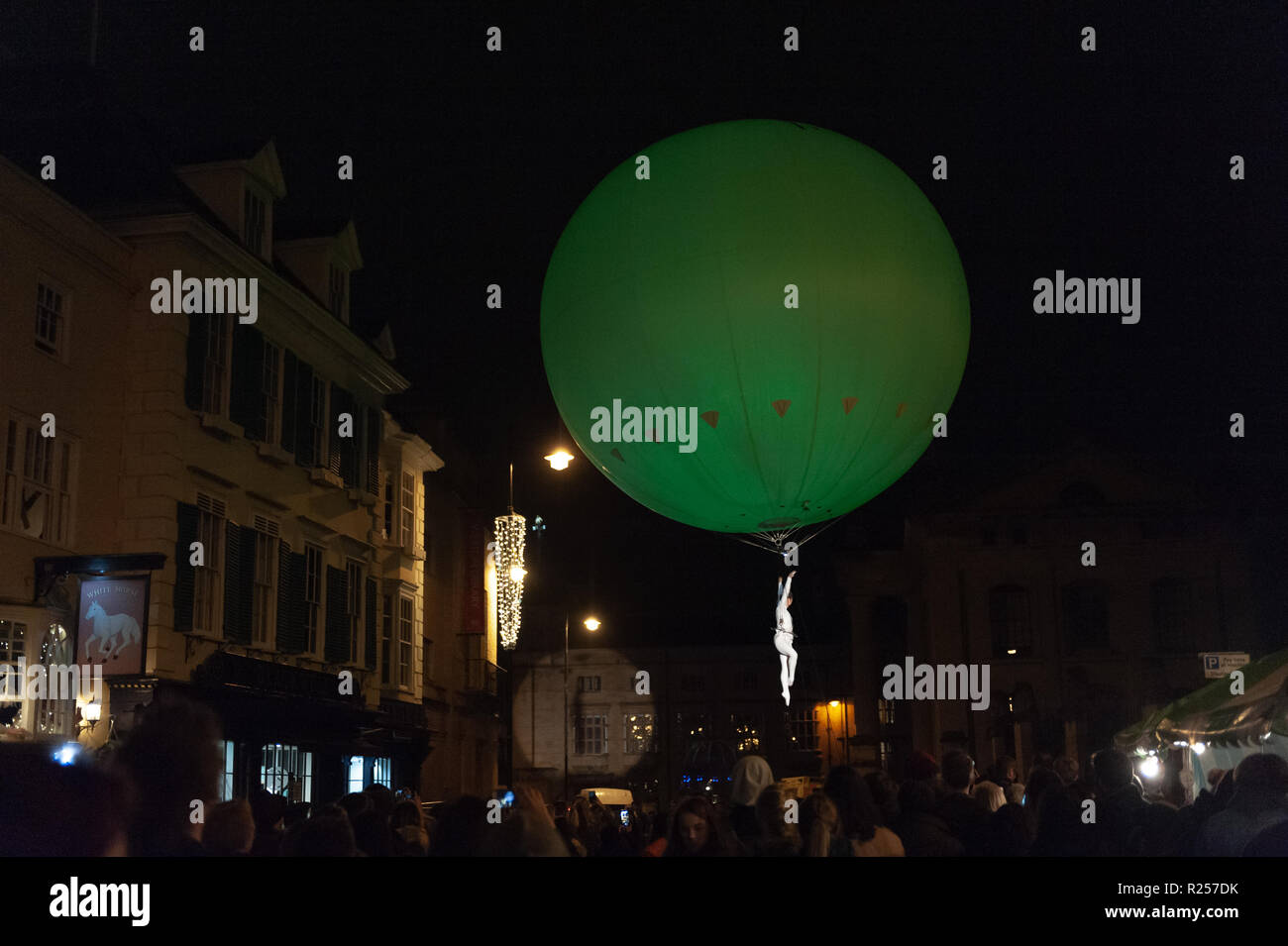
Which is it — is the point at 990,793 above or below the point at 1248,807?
below

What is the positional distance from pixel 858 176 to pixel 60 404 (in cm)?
1219

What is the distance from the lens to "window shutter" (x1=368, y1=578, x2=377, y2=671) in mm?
27422

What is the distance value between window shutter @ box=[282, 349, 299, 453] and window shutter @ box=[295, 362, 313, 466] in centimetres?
16

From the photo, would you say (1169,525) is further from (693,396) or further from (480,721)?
(693,396)

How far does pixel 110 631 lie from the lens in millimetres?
17484

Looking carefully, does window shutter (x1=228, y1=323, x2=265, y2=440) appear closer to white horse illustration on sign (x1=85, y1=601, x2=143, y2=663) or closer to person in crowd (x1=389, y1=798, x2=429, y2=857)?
white horse illustration on sign (x1=85, y1=601, x2=143, y2=663)

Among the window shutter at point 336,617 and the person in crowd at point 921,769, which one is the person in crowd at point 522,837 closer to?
the person in crowd at point 921,769

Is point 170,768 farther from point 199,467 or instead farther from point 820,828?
point 199,467

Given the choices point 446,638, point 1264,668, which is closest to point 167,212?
point 1264,668

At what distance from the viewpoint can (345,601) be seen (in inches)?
1030

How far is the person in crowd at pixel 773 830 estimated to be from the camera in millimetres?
6148

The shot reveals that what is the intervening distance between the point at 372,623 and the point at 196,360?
9096 mm

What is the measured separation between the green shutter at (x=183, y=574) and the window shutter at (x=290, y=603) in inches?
123

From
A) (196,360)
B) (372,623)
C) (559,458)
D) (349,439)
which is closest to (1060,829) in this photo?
(559,458)
